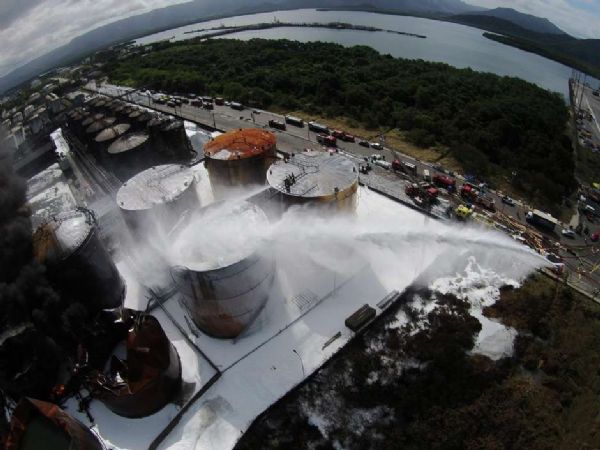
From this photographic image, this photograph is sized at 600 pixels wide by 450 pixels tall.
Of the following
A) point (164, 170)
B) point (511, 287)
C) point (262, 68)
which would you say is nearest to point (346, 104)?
point (262, 68)

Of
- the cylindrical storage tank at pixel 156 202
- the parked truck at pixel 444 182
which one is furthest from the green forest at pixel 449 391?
the parked truck at pixel 444 182

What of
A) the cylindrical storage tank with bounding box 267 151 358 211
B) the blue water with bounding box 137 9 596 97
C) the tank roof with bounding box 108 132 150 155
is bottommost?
the blue water with bounding box 137 9 596 97

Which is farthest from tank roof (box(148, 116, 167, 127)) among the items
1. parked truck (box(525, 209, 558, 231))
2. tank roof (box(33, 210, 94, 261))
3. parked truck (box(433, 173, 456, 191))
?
parked truck (box(525, 209, 558, 231))

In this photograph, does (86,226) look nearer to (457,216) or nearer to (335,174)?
(335,174)

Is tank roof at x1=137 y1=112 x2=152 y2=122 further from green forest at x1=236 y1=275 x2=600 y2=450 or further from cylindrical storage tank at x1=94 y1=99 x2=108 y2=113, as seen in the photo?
green forest at x1=236 y1=275 x2=600 y2=450

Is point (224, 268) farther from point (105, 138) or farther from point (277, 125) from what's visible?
point (277, 125)

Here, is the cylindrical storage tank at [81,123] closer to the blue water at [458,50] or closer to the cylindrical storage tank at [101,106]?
the cylindrical storage tank at [101,106]
